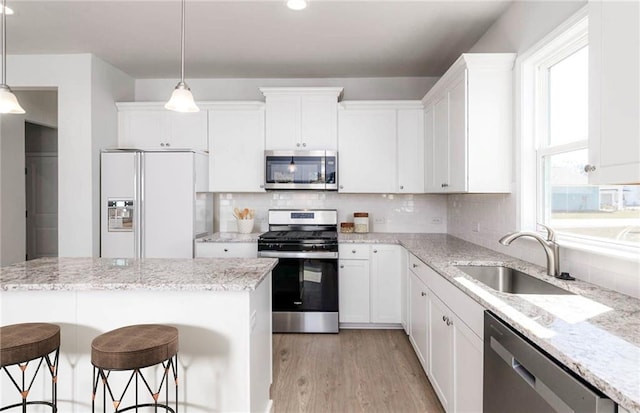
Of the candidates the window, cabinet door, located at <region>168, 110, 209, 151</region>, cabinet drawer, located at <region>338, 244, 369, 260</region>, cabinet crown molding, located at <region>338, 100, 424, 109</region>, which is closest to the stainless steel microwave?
cabinet crown molding, located at <region>338, 100, 424, 109</region>

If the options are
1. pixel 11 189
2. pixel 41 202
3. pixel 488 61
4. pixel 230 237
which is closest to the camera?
pixel 488 61

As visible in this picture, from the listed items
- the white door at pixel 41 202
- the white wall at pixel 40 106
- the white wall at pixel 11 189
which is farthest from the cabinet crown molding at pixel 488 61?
the white door at pixel 41 202

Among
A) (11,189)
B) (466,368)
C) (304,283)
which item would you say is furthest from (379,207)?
(11,189)

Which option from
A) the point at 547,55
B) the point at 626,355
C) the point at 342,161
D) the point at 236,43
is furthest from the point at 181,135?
the point at 626,355

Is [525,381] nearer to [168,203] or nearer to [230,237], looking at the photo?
[230,237]

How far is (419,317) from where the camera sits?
8.91 ft

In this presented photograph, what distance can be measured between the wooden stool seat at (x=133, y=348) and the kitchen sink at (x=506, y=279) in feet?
5.58

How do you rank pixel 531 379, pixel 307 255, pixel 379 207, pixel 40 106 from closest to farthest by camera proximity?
pixel 531 379
pixel 307 255
pixel 379 207
pixel 40 106

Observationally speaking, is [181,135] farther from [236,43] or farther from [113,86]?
[236,43]

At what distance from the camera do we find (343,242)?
137 inches

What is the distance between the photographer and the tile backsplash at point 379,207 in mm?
4094

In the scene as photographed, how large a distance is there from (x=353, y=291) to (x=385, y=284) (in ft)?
1.07

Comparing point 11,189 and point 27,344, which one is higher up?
point 11,189

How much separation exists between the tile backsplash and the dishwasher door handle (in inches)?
108
